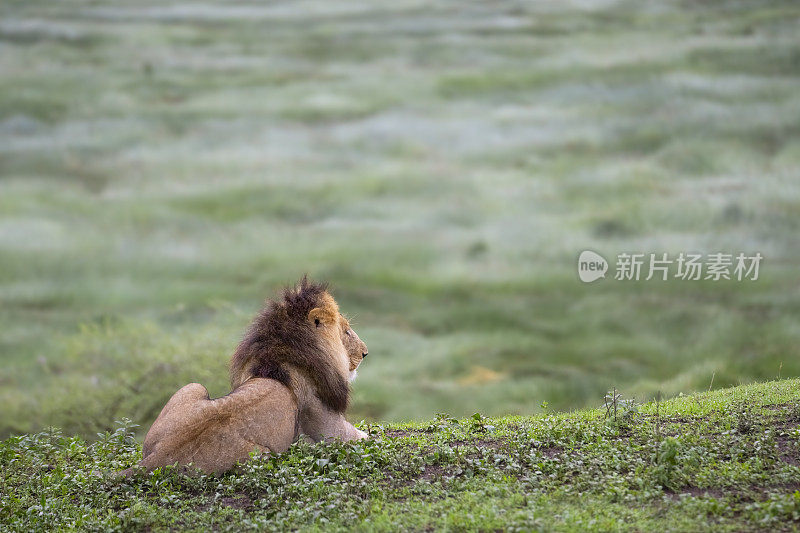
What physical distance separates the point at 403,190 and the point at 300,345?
65.6 feet

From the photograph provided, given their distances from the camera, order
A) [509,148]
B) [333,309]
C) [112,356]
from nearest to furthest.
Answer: [333,309]
[112,356]
[509,148]

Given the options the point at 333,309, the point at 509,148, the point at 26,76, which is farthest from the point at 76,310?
the point at 333,309

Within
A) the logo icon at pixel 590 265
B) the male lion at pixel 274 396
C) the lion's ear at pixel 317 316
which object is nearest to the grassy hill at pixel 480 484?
the male lion at pixel 274 396

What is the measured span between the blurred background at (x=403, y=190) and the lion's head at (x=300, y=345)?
1294cm

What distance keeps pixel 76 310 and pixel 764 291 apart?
1912cm

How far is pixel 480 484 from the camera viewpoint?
23.2 ft

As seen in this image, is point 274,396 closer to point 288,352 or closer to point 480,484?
point 288,352

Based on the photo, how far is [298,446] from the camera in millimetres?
7938

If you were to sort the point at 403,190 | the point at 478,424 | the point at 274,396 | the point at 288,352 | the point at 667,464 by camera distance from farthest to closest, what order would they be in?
the point at 403,190
the point at 478,424
the point at 288,352
the point at 274,396
the point at 667,464

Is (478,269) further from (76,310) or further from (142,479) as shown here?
(142,479)

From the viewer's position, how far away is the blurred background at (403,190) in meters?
23.7

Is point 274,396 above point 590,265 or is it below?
below

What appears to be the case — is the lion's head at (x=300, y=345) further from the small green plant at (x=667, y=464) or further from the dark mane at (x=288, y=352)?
the small green plant at (x=667, y=464)

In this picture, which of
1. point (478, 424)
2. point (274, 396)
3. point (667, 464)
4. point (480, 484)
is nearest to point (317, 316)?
point (274, 396)
